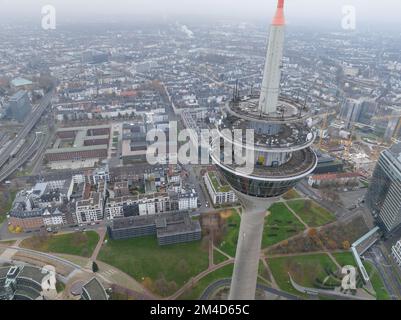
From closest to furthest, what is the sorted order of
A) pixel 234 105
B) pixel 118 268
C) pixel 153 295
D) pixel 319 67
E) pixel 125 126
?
pixel 234 105, pixel 153 295, pixel 118 268, pixel 125 126, pixel 319 67

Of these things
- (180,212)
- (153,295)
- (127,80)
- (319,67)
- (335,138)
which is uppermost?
(319,67)

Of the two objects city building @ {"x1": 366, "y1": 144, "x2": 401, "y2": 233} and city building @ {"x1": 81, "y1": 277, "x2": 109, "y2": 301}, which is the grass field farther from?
city building @ {"x1": 366, "y1": 144, "x2": 401, "y2": 233}

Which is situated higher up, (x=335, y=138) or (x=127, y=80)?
(x=127, y=80)

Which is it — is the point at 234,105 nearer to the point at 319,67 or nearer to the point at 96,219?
the point at 96,219

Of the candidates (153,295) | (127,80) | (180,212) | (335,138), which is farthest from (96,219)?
(127,80)

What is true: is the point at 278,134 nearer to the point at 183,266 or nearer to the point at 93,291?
the point at 183,266

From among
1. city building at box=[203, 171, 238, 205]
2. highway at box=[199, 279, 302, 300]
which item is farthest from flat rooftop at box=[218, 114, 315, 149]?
city building at box=[203, 171, 238, 205]

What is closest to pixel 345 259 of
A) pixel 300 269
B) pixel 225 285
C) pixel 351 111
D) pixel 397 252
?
pixel 300 269

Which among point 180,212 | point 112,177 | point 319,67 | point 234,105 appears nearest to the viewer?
point 234,105
